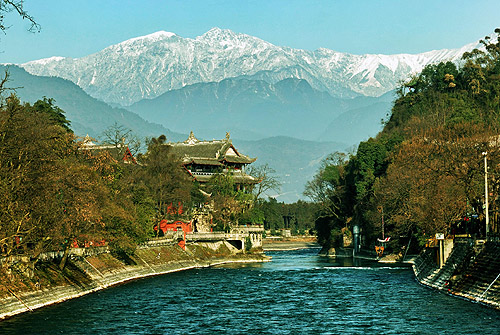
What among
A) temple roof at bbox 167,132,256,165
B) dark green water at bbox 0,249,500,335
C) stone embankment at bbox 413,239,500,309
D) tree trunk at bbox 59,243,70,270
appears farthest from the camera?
temple roof at bbox 167,132,256,165

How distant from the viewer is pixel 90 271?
263 feet

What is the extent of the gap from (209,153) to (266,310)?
106315 millimetres

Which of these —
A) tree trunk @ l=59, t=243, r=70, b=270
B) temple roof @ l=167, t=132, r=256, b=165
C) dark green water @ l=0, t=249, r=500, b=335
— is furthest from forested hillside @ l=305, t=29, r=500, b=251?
tree trunk @ l=59, t=243, r=70, b=270

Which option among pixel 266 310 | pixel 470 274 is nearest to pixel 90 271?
pixel 266 310

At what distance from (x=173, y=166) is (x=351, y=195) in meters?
46.9

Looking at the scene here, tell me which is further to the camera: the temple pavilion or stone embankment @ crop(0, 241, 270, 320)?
the temple pavilion

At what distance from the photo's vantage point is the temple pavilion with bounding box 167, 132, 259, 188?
160 meters

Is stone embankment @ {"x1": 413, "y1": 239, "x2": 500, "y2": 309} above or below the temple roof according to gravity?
below

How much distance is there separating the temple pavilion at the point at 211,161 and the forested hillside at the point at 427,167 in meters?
17.5

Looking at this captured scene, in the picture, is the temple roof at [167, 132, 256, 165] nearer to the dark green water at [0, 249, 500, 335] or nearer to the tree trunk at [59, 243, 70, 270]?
the dark green water at [0, 249, 500, 335]

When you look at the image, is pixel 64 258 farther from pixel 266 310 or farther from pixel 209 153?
pixel 209 153

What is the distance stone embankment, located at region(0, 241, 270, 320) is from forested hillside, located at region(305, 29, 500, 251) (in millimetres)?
29126

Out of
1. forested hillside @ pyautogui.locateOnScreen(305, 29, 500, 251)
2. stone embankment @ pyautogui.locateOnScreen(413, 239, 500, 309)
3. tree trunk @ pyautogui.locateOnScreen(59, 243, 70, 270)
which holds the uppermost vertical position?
forested hillside @ pyautogui.locateOnScreen(305, 29, 500, 251)

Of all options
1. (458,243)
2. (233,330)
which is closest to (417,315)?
(233,330)
